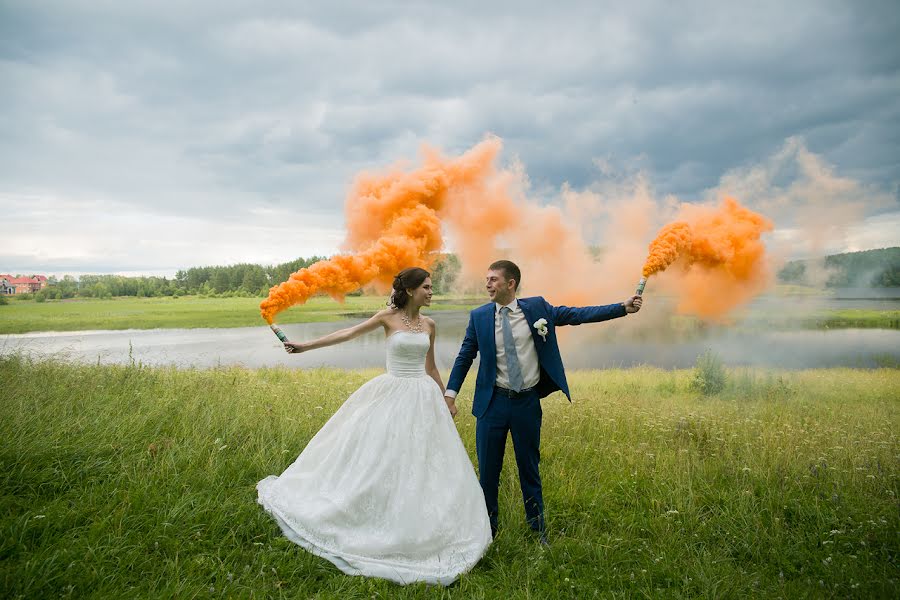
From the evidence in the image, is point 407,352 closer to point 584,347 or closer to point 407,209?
point 407,209

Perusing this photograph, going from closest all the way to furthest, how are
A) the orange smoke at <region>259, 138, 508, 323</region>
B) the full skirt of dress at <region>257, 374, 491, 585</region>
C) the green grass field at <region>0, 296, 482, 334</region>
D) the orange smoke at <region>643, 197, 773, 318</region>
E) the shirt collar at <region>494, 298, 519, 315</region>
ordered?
the full skirt of dress at <region>257, 374, 491, 585</region>, the shirt collar at <region>494, 298, 519, 315</region>, the orange smoke at <region>643, 197, 773, 318</region>, the orange smoke at <region>259, 138, 508, 323</region>, the green grass field at <region>0, 296, 482, 334</region>

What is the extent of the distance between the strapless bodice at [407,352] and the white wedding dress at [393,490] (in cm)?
1

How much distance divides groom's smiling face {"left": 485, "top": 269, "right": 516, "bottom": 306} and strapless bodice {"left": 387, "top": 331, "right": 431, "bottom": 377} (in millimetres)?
936

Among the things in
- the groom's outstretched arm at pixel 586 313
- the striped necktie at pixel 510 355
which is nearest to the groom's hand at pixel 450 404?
the striped necktie at pixel 510 355

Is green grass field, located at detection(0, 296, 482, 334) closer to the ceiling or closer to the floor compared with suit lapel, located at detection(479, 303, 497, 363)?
closer to the floor

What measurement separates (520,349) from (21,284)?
44.4 meters

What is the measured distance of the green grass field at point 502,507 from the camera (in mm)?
4070

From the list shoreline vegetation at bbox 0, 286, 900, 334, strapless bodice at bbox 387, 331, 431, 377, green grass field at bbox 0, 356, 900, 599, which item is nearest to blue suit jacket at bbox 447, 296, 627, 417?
strapless bodice at bbox 387, 331, 431, 377

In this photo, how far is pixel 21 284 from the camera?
34719mm

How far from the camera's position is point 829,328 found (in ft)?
122

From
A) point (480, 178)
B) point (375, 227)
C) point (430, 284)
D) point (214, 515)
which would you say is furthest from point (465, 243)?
point (214, 515)

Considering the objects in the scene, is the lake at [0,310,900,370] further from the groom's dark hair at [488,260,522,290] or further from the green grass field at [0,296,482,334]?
the groom's dark hair at [488,260,522,290]

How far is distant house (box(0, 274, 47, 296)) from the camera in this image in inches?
1298

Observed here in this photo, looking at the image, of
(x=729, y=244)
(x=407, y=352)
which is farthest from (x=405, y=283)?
(x=729, y=244)
